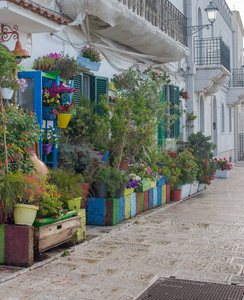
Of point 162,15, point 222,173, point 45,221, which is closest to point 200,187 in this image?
point 222,173

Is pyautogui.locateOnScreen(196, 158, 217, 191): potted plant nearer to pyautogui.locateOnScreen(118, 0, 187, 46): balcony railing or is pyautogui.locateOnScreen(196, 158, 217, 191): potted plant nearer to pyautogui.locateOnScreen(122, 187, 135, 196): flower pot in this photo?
pyautogui.locateOnScreen(118, 0, 187, 46): balcony railing

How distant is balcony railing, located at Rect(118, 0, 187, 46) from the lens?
37.0 ft

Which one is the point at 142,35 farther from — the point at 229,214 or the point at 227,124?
the point at 227,124

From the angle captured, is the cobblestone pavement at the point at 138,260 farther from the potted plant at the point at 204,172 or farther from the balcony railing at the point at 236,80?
the balcony railing at the point at 236,80

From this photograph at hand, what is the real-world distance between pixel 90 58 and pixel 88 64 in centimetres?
20

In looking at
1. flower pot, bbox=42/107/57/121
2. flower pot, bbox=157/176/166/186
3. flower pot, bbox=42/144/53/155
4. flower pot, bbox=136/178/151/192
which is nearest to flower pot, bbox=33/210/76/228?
flower pot, bbox=42/144/53/155

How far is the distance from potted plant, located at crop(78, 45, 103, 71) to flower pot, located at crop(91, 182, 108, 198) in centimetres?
282

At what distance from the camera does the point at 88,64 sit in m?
9.61

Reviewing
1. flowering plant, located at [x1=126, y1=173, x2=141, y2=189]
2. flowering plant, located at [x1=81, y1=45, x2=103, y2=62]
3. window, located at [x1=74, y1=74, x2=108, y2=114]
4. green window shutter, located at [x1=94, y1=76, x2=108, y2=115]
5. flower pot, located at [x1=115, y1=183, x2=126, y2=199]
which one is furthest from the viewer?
green window shutter, located at [x1=94, y1=76, x2=108, y2=115]

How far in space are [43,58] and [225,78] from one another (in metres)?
13.0

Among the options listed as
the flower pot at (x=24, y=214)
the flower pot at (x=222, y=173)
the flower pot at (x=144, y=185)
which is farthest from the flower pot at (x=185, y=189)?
the flower pot at (x=24, y=214)

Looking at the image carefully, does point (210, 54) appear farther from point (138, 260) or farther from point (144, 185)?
point (138, 260)

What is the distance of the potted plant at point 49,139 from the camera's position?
759 centimetres

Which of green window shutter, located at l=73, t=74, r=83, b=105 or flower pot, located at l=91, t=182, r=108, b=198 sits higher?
green window shutter, located at l=73, t=74, r=83, b=105
